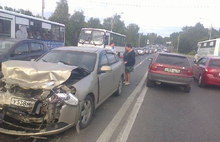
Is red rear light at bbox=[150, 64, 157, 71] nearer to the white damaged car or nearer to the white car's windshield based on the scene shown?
the white car's windshield

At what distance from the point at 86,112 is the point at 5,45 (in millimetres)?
5043

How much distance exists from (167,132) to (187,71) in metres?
4.19

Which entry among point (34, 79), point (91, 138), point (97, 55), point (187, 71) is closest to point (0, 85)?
point (34, 79)

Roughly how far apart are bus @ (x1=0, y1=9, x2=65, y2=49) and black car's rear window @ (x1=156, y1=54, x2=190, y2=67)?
909 cm

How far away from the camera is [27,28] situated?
13.6 metres

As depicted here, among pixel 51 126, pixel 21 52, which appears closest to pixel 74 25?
pixel 21 52

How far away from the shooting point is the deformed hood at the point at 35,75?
355 cm

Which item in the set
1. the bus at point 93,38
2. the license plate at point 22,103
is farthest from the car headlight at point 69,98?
the bus at point 93,38

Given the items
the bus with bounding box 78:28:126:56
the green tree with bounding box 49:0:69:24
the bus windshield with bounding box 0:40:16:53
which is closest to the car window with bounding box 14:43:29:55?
the bus windshield with bounding box 0:40:16:53

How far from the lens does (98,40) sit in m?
19.4

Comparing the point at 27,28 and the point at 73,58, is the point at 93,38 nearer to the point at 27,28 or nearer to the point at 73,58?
the point at 27,28

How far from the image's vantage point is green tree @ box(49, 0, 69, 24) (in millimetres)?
41653

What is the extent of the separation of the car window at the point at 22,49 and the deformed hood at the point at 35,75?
384 centimetres

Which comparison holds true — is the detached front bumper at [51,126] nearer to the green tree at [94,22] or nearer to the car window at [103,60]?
the car window at [103,60]
